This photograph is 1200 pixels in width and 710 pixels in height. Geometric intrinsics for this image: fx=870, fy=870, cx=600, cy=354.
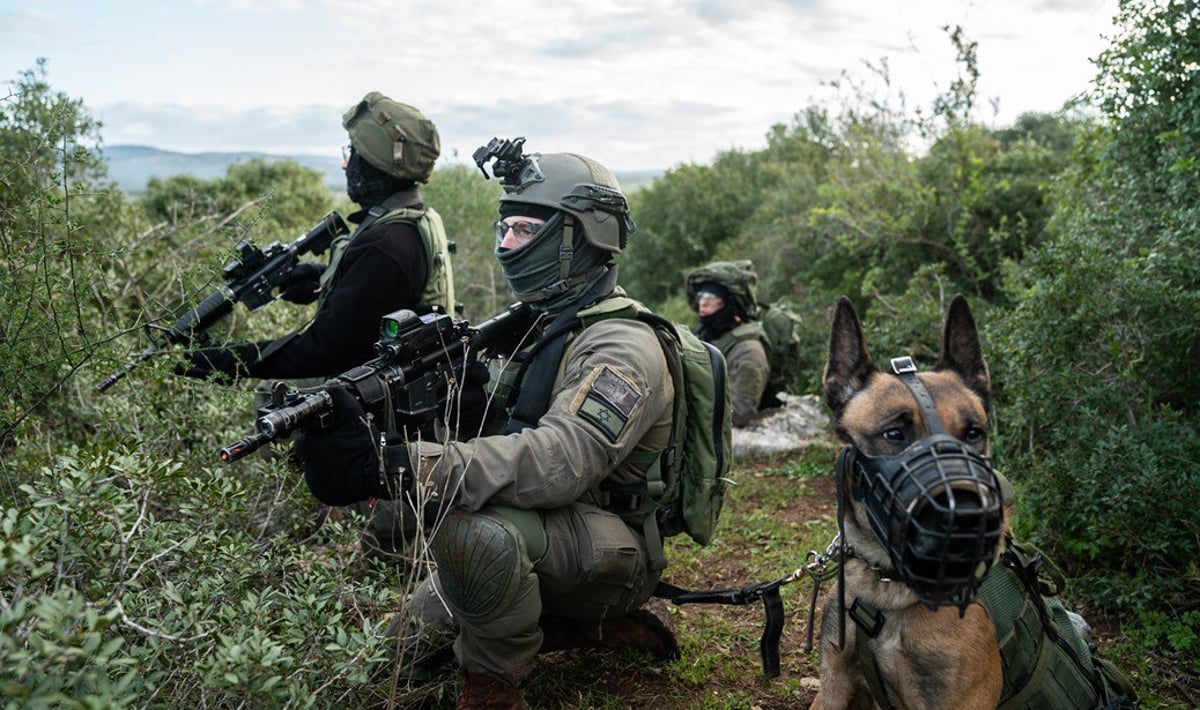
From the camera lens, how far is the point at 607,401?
3191mm

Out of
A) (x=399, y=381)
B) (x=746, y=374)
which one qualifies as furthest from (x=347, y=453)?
(x=746, y=374)

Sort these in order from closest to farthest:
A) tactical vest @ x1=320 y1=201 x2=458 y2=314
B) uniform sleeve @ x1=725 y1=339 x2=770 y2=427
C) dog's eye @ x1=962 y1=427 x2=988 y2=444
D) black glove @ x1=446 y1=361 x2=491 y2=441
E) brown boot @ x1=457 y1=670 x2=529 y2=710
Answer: dog's eye @ x1=962 y1=427 x2=988 y2=444 → brown boot @ x1=457 y1=670 x2=529 y2=710 → black glove @ x1=446 y1=361 x2=491 y2=441 → tactical vest @ x1=320 y1=201 x2=458 y2=314 → uniform sleeve @ x1=725 y1=339 x2=770 y2=427

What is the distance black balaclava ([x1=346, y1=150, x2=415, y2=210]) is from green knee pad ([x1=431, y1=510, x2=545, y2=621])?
2761mm

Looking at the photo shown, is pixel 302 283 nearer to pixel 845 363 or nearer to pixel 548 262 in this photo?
pixel 548 262

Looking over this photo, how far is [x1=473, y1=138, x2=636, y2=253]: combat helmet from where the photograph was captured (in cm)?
376

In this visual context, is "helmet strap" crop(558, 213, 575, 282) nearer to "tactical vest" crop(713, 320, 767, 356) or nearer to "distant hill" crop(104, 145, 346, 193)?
"tactical vest" crop(713, 320, 767, 356)

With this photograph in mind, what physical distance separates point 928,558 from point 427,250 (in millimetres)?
3553

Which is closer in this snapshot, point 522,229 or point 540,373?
point 540,373

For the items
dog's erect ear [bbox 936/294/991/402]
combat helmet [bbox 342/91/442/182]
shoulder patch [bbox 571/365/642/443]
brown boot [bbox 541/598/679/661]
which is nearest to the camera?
dog's erect ear [bbox 936/294/991/402]

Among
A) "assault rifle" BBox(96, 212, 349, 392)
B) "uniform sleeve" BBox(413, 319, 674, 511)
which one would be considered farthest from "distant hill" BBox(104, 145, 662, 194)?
"uniform sleeve" BBox(413, 319, 674, 511)

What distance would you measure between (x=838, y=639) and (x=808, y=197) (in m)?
12.1

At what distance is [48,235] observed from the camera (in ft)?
12.5

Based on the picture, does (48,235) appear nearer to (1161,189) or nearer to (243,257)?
(243,257)

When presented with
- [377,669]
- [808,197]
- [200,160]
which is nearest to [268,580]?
[377,669]
